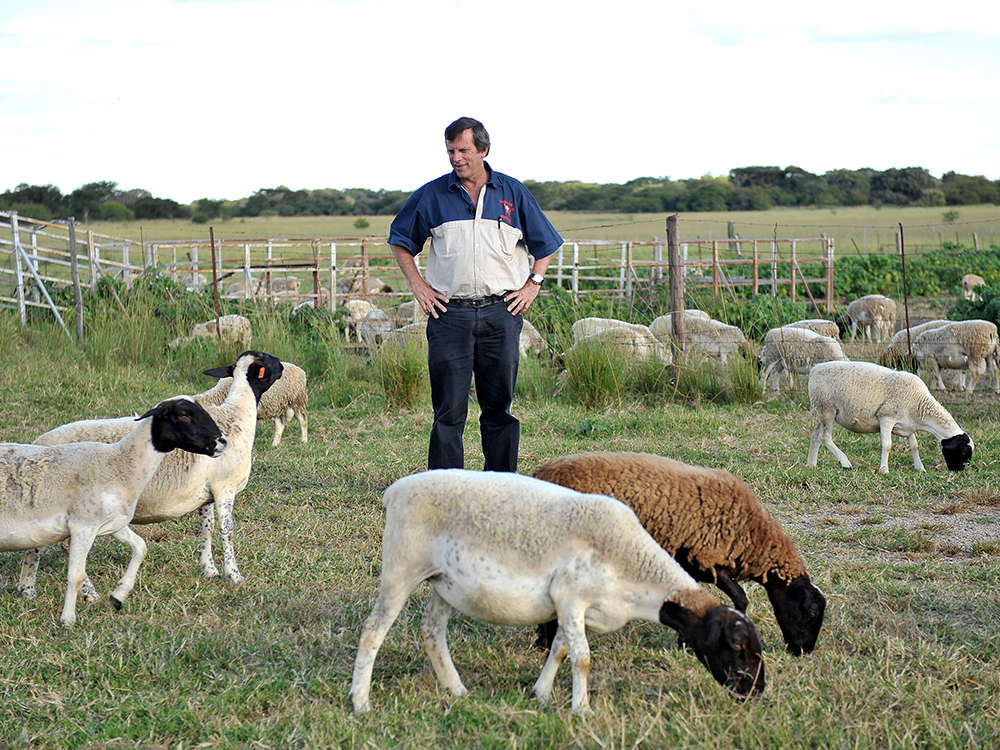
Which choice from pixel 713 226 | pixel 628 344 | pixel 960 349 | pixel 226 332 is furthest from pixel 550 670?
pixel 713 226

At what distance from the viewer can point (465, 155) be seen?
5.06m

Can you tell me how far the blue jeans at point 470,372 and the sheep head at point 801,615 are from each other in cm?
189

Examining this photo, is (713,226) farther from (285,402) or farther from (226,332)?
(285,402)

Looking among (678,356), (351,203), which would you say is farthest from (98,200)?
A: (678,356)

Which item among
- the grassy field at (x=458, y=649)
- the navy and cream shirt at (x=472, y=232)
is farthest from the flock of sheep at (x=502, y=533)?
the navy and cream shirt at (x=472, y=232)

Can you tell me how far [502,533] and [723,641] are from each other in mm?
875

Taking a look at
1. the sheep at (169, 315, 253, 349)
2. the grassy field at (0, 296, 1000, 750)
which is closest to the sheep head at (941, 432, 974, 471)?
the grassy field at (0, 296, 1000, 750)

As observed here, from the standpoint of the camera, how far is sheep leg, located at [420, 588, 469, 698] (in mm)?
3561

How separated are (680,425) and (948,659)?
5.20 meters

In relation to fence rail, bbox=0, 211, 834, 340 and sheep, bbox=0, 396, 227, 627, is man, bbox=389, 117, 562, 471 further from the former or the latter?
fence rail, bbox=0, 211, 834, 340

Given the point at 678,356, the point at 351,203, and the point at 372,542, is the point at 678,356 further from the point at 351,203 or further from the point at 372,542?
the point at 351,203

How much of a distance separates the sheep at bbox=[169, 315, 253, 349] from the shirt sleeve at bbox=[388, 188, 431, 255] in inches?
256

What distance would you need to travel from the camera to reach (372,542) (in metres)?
5.51

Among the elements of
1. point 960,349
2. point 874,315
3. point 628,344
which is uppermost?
point 628,344
